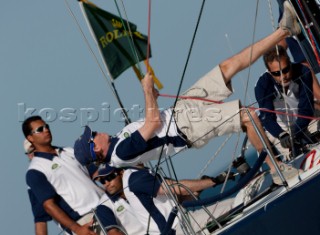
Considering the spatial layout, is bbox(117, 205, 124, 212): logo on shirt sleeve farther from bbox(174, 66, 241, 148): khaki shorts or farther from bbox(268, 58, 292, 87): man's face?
bbox(268, 58, 292, 87): man's face

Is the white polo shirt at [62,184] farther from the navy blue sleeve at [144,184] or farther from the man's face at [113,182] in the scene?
the navy blue sleeve at [144,184]

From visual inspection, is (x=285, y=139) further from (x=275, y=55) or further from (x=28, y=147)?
(x=28, y=147)

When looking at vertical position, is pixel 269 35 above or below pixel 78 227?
above

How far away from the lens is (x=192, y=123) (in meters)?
6.42

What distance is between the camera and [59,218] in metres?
7.02

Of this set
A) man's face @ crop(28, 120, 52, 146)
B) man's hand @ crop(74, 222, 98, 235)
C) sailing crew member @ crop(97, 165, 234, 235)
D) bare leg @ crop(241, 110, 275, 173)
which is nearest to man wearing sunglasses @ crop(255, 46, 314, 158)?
bare leg @ crop(241, 110, 275, 173)

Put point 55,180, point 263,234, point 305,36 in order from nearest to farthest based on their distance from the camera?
point 263,234 < point 305,36 < point 55,180

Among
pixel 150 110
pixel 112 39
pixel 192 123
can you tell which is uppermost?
pixel 112 39

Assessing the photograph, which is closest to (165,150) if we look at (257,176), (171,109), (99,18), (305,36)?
(171,109)

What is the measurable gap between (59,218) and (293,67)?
2172 millimetres

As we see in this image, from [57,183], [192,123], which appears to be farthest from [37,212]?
[192,123]

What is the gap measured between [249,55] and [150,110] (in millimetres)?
795

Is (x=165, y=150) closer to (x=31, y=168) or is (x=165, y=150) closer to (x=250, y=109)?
(x=250, y=109)

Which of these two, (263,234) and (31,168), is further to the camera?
(31,168)
